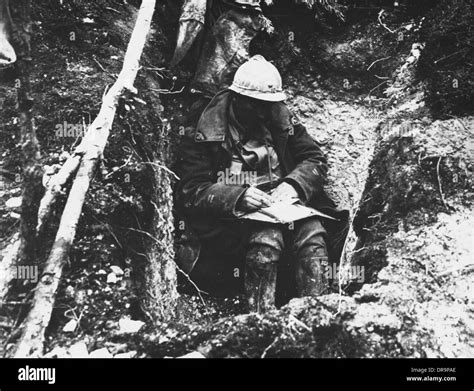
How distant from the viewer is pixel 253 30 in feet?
16.9

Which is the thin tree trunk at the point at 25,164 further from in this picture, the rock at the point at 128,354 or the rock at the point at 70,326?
the rock at the point at 128,354

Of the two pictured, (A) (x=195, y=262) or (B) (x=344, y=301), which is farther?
(A) (x=195, y=262)

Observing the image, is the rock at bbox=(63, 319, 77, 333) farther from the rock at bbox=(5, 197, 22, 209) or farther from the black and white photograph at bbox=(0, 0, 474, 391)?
the rock at bbox=(5, 197, 22, 209)

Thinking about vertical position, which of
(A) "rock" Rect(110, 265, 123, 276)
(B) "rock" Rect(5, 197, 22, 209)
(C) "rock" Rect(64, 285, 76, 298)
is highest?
(B) "rock" Rect(5, 197, 22, 209)

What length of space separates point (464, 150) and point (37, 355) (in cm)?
331

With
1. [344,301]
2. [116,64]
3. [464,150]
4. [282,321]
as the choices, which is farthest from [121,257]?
[464,150]

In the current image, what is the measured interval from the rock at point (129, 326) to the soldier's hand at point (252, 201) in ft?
3.53

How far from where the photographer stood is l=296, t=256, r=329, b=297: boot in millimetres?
3938

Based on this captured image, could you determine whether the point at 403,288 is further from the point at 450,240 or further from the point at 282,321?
the point at 282,321

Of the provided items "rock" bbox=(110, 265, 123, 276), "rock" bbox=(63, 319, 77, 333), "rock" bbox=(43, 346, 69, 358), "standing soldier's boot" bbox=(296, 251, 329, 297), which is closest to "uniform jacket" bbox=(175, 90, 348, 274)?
"standing soldier's boot" bbox=(296, 251, 329, 297)

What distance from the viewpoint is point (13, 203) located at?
3906 mm

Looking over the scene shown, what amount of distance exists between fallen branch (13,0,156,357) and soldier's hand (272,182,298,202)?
129cm

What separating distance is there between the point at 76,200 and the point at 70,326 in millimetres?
815

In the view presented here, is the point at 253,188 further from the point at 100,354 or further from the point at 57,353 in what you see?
the point at 57,353
